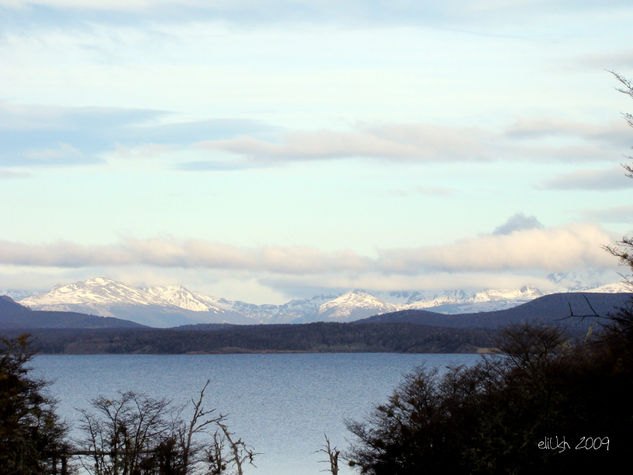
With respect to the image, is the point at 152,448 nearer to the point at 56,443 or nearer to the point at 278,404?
the point at 56,443

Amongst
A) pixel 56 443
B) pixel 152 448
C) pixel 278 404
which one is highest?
pixel 56 443

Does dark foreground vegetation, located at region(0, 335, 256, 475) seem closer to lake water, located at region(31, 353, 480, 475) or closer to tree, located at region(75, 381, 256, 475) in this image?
tree, located at region(75, 381, 256, 475)

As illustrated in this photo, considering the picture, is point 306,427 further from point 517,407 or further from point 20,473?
point 20,473

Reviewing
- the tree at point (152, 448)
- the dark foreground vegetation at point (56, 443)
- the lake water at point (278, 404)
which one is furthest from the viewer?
the lake water at point (278, 404)

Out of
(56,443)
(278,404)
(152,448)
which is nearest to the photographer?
(56,443)

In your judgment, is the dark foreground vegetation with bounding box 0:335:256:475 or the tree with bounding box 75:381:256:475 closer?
the dark foreground vegetation with bounding box 0:335:256:475

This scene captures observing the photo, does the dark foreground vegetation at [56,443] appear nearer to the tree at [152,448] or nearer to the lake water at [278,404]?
the tree at [152,448]

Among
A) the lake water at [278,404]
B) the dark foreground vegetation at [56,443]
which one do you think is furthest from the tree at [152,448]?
the lake water at [278,404]

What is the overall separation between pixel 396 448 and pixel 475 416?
12.2 meters

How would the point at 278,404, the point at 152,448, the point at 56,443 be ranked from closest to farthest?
the point at 56,443, the point at 152,448, the point at 278,404

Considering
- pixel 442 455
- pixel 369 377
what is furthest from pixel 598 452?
pixel 369 377

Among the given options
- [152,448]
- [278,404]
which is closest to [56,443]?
[152,448]

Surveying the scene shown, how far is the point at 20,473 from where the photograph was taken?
23062mm

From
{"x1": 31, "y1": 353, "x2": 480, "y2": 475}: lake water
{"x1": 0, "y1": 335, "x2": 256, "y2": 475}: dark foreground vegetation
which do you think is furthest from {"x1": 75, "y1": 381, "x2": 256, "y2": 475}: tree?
{"x1": 31, "y1": 353, "x2": 480, "y2": 475}: lake water
